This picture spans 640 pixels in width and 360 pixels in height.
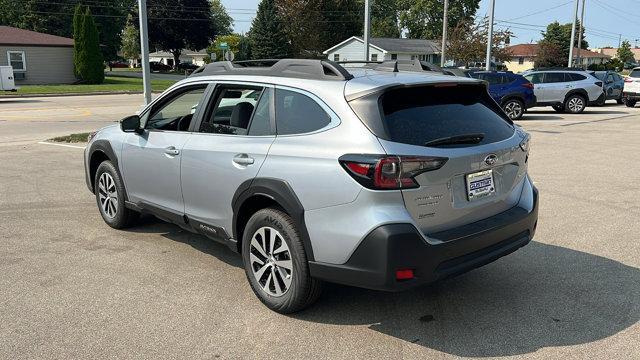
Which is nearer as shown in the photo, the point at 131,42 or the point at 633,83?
the point at 633,83

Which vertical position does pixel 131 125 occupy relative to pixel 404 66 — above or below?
below

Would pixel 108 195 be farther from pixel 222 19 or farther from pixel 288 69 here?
pixel 222 19

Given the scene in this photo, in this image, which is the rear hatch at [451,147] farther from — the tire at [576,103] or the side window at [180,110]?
the tire at [576,103]

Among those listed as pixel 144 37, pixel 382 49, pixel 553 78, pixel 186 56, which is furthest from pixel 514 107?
pixel 186 56

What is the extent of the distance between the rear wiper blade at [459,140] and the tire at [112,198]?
3478 mm

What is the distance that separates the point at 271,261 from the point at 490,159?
1666 millimetres

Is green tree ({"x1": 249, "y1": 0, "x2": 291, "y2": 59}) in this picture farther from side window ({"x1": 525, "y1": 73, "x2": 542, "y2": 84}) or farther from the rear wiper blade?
the rear wiper blade

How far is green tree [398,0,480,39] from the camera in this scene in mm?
85812

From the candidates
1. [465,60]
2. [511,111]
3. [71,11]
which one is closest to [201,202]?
[511,111]

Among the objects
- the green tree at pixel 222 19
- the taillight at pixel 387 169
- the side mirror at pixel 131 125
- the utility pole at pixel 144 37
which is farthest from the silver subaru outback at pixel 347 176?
the green tree at pixel 222 19

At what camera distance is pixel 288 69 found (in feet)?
13.4

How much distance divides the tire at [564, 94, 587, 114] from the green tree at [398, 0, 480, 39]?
6744 cm

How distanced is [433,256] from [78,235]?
4002 mm

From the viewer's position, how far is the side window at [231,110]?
4.24 m
